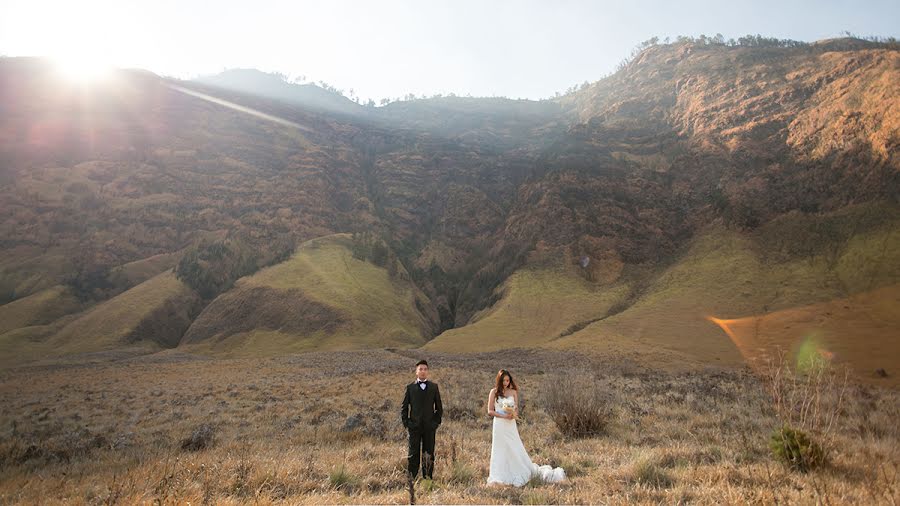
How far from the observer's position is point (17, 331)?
63.5m

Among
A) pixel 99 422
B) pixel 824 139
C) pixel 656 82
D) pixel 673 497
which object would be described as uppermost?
pixel 656 82

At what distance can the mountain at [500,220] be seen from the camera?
56875mm

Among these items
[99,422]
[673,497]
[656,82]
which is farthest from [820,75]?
[99,422]

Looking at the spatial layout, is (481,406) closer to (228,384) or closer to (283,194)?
(228,384)

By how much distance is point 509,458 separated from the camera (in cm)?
749

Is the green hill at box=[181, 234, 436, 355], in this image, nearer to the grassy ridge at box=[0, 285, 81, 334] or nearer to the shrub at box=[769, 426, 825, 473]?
the grassy ridge at box=[0, 285, 81, 334]

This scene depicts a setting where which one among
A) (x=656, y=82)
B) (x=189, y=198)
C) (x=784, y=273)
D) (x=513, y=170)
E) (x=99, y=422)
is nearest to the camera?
(x=99, y=422)

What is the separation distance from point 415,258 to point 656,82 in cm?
10128

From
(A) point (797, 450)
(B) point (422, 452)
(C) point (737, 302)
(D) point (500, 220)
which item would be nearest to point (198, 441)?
(B) point (422, 452)

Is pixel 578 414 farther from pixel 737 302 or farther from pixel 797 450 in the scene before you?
pixel 737 302

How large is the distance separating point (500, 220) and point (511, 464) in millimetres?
103292

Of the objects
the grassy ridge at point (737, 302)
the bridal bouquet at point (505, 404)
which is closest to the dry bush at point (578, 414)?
the bridal bouquet at point (505, 404)

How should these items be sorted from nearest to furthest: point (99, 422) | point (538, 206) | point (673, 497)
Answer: point (673, 497) < point (99, 422) < point (538, 206)

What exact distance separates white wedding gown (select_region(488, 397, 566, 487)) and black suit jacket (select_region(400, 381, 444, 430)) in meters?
1.14
